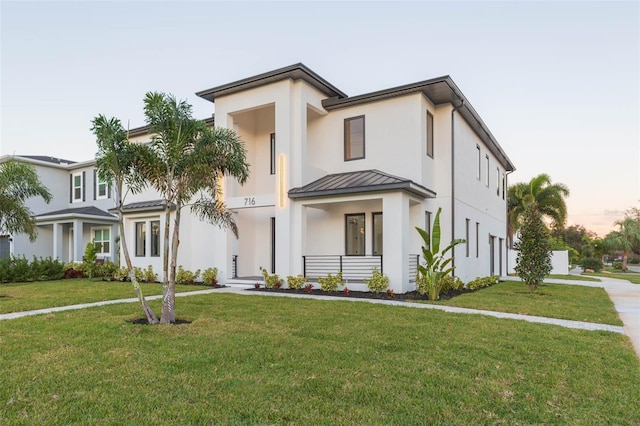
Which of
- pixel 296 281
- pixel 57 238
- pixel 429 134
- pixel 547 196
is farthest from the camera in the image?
pixel 547 196

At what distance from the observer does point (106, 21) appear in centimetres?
1585

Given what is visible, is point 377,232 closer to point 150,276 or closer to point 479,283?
point 479,283

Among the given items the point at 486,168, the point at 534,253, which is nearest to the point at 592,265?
the point at 486,168

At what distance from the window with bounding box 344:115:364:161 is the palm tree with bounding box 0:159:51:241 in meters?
11.6

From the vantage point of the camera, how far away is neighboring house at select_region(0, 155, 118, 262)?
84.5 feet

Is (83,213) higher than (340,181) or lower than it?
lower

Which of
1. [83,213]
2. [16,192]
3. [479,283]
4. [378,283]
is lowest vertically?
[479,283]

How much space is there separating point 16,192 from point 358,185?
12.1m

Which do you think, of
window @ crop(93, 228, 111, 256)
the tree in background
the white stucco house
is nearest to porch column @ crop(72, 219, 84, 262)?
window @ crop(93, 228, 111, 256)

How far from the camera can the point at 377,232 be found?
1589cm

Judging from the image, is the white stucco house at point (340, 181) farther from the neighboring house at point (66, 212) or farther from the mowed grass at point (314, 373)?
the neighboring house at point (66, 212)

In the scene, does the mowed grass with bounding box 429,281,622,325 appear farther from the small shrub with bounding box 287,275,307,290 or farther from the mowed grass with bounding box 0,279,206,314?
the mowed grass with bounding box 0,279,206,314

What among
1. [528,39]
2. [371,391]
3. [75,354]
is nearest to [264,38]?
[528,39]

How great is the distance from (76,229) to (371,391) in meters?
24.9
